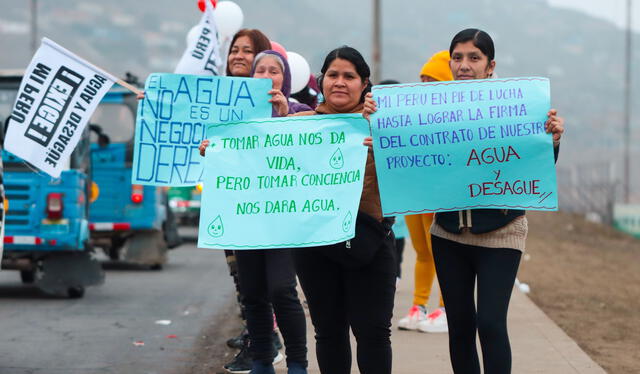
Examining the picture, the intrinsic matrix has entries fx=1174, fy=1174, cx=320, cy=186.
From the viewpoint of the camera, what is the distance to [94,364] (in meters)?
8.05

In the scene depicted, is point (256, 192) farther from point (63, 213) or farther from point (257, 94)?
point (63, 213)

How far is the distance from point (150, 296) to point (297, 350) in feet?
21.0

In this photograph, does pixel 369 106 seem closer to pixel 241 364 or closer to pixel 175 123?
pixel 175 123

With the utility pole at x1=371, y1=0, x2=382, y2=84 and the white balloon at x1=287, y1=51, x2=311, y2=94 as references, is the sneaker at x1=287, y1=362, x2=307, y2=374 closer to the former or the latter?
the white balloon at x1=287, y1=51, x2=311, y2=94

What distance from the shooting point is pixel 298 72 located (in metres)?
9.09

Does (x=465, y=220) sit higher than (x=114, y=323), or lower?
higher

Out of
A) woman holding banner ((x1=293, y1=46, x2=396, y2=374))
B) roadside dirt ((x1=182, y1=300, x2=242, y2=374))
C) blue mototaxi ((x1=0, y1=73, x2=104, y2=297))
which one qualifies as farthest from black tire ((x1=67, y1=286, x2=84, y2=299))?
woman holding banner ((x1=293, y1=46, x2=396, y2=374))

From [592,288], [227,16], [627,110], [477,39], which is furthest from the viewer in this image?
[627,110]

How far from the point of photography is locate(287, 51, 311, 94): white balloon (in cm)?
908

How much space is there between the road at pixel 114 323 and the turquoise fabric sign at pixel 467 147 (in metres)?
2.82

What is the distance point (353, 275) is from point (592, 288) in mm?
9285

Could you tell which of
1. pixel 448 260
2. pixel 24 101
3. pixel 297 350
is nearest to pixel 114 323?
pixel 24 101

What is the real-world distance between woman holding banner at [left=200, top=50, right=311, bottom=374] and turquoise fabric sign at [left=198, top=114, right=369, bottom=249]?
26 centimetres

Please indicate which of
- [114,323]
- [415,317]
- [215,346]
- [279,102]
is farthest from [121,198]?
[279,102]
